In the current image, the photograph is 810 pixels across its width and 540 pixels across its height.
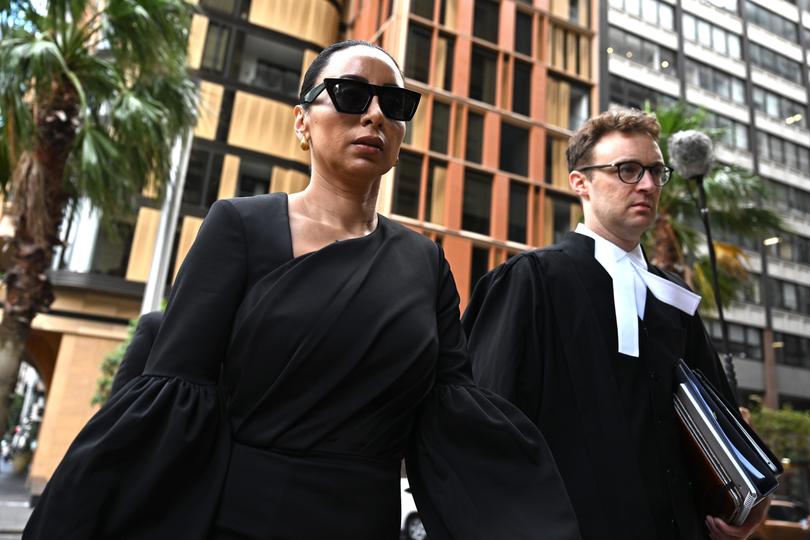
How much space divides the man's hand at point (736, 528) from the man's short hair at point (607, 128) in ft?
4.38

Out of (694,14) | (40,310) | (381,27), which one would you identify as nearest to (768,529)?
(40,310)

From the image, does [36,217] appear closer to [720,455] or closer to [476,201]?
[720,455]

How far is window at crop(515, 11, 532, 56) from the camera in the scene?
28.4 metres

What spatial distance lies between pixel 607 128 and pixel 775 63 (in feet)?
160

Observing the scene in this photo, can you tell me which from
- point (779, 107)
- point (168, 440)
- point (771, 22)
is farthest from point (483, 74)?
point (771, 22)

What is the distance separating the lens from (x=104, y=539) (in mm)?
1089

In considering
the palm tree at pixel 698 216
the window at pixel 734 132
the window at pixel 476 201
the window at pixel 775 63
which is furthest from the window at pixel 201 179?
the window at pixel 775 63

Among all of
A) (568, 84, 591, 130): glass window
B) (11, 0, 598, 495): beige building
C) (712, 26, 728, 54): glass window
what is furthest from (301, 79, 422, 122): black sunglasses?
(712, 26, 728, 54): glass window

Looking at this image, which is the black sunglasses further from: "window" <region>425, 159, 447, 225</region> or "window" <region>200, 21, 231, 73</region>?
"window" <region>200, 21, 231, 73</region>

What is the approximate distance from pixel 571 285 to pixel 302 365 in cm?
133

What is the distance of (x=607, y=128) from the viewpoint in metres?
2.59

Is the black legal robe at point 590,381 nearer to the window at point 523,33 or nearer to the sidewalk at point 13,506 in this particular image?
the sidewalk at point 13,506

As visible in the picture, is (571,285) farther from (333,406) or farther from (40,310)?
(40,310)

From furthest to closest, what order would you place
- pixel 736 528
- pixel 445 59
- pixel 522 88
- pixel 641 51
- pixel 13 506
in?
pixel 641 51, pixel 522 88, pixel 445 59, pixel 13 506, pixel 736 528
